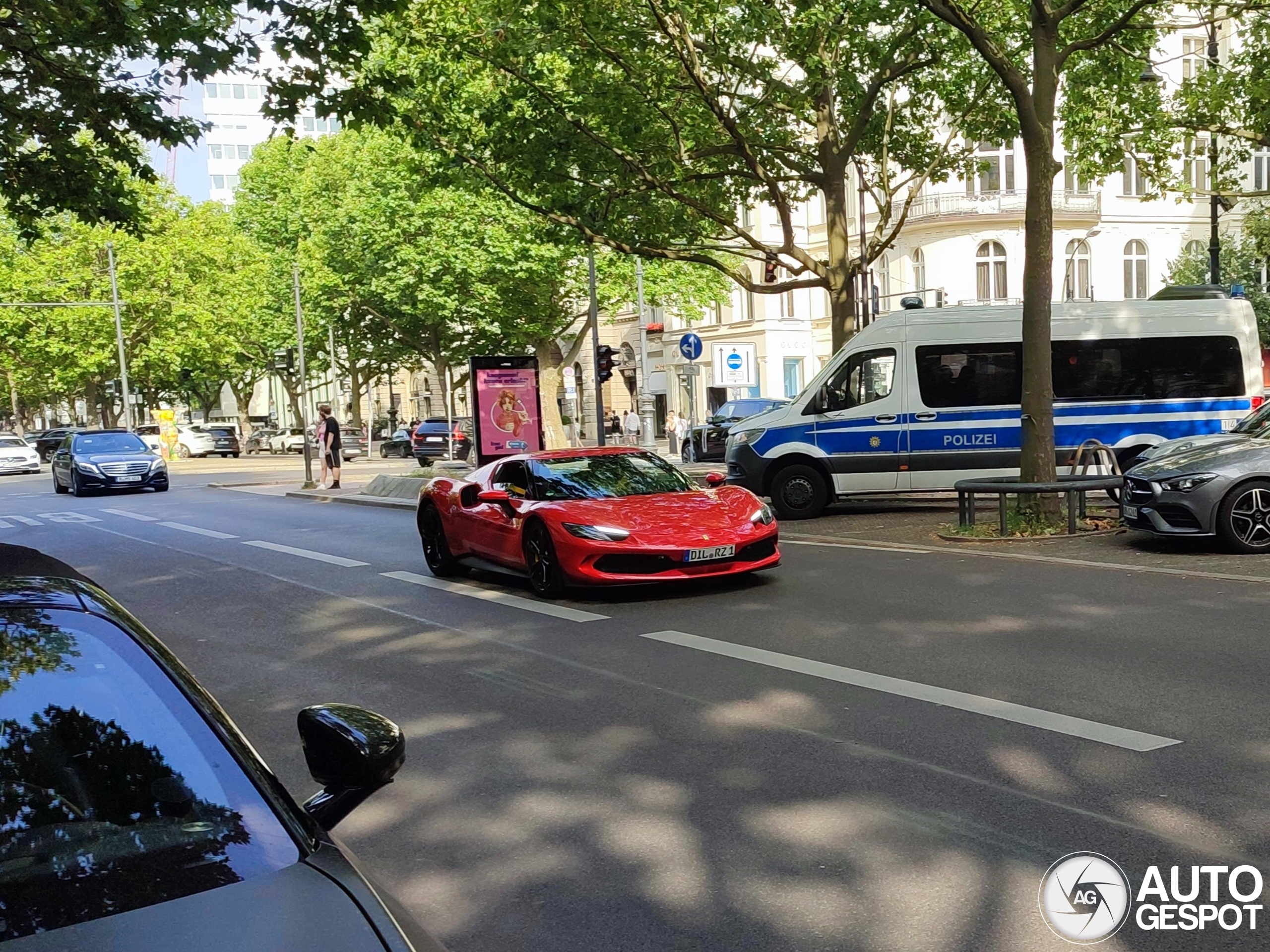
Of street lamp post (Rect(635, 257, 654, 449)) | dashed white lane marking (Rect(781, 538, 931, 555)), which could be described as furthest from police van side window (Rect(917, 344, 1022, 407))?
street lamp post (Rect(635, 257, 654, 449))

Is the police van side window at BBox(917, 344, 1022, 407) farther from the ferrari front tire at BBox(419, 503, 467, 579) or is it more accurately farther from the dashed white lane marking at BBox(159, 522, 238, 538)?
the dashed white lane marking at BBox(159, 522, 238, 538)

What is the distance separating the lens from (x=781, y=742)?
18.9 feet

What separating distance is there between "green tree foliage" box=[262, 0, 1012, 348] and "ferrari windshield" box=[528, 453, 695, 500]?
7217mm

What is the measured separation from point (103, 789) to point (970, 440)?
15.8 m

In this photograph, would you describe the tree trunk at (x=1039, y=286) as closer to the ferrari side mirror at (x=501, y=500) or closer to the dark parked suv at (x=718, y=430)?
the ferrari side mirror at (x=501, y=500)

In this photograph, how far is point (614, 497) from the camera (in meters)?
10.8

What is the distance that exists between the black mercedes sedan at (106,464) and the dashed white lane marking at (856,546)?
2102 centimetres

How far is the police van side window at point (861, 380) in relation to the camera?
1733 cm

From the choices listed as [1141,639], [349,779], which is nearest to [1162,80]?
[1141,639]

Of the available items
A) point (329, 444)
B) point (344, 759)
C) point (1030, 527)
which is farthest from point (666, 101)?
point (344, 759)

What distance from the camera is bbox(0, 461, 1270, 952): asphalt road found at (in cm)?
396

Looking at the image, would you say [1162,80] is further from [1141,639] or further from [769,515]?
[1141,639]

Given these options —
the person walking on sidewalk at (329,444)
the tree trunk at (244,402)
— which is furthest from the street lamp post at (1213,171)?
the tree trunk at (244,402)

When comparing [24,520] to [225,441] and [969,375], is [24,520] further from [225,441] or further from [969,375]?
[225,441]
